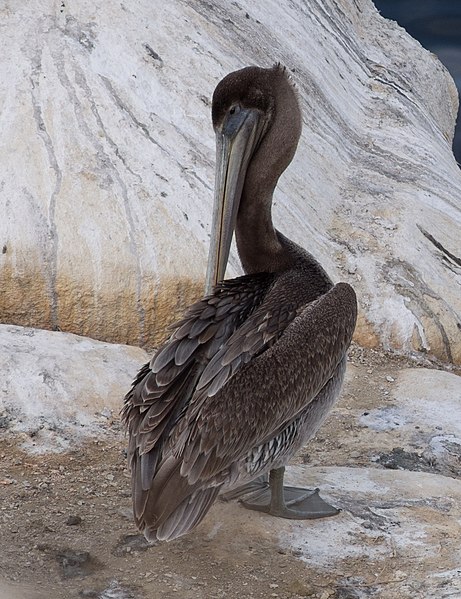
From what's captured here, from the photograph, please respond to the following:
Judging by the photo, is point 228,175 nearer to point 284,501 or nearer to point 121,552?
point 284,501

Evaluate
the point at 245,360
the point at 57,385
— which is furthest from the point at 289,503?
the point at 57,385

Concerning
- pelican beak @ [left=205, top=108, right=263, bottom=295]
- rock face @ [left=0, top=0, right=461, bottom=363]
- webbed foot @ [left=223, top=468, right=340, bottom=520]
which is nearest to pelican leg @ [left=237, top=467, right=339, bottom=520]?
webbed foot @ [left=223, top=468, right=340, bottom=520]

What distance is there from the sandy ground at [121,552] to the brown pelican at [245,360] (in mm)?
196

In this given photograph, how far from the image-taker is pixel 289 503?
163 inches

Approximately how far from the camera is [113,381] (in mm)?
5078

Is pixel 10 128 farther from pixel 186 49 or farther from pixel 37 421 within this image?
pixel 37 421

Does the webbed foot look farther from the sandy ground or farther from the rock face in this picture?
the rock face

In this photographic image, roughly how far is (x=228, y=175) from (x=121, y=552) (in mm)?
1705

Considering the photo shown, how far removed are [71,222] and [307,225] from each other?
5.06 ft

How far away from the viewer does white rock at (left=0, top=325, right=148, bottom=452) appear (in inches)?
186

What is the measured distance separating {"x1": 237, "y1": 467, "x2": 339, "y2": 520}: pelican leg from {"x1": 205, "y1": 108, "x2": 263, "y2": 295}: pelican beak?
895mm

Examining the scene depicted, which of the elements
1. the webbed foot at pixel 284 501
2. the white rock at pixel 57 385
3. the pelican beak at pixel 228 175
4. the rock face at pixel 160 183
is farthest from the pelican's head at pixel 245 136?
the rock face at pixel 160 183

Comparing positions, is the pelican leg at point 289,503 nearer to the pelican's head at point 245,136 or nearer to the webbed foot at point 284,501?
the webbed foot at point 284,501

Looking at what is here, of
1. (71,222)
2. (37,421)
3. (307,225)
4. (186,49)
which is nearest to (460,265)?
(307,225)
